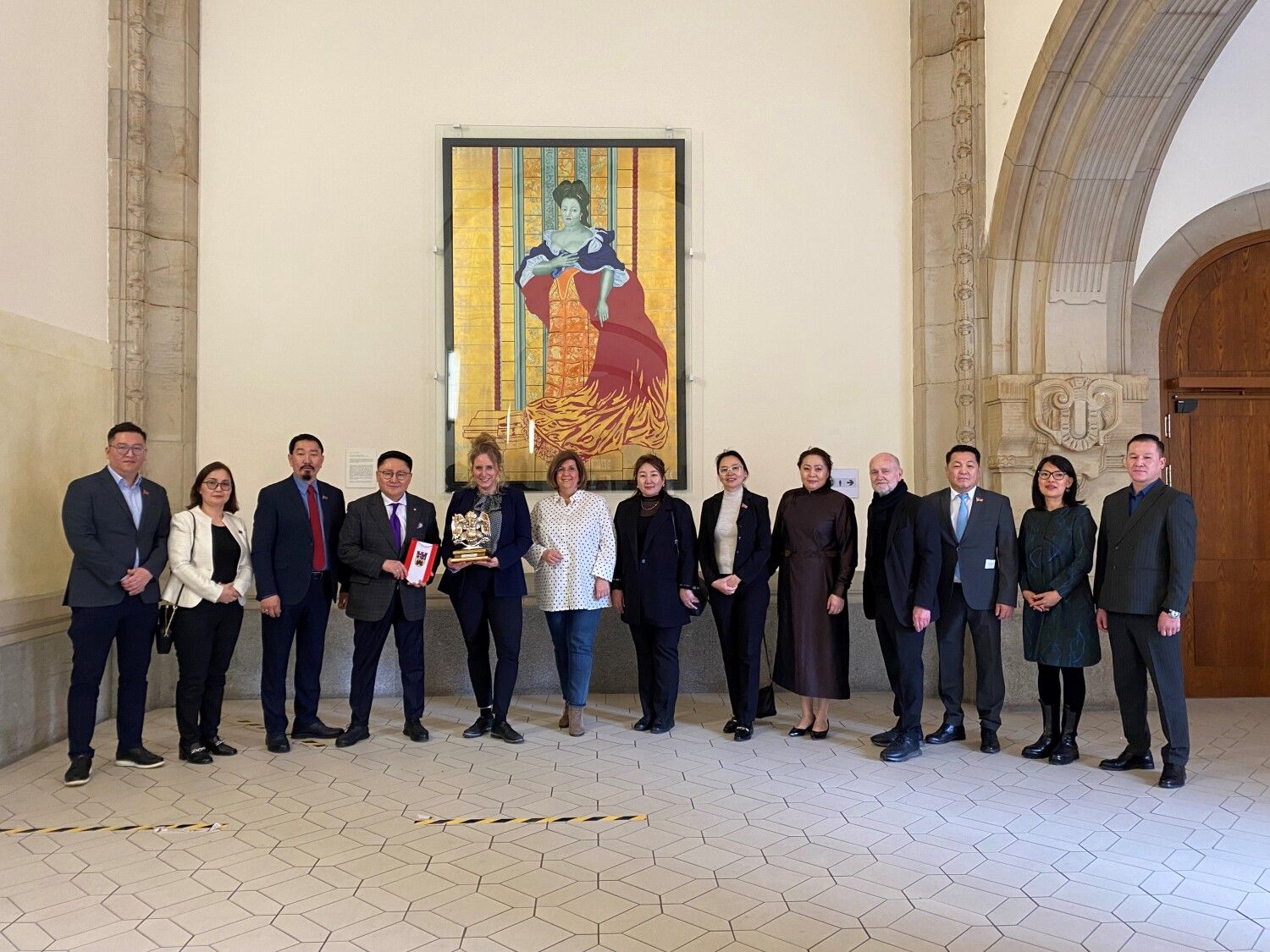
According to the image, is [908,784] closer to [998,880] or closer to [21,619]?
[998,880]

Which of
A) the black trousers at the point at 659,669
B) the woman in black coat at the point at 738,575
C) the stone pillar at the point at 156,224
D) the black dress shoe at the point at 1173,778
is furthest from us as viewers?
the stone pillar at the point at 156,224

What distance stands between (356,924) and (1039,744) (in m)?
3.32

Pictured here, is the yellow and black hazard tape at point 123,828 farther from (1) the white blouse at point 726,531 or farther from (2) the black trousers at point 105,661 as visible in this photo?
(1) the white blouse at point 726,531

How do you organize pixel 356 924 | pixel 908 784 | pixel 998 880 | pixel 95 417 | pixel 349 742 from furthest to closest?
1. pixel 95 417
2. pixel 349 742
3. pixel 908 784
4. pixel 998 880
5. pixel 356 924

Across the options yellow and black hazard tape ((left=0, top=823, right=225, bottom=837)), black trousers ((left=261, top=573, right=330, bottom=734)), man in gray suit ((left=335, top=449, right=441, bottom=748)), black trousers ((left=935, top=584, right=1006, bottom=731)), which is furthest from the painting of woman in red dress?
yellow and black hazard tape ((left=0, top=823, right=225, bottom=837))

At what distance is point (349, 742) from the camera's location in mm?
4801

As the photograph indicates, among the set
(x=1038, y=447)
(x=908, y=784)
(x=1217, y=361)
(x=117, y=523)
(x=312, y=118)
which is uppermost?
(x=312, y=118)

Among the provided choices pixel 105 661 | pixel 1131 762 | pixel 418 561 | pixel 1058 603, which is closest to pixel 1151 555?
pixel 1058 603

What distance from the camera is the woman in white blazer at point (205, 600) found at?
4504 millimetres

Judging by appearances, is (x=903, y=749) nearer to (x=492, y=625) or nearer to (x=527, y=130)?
(x=492, y=625)

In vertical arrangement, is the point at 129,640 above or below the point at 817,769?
above

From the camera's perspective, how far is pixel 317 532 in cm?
493

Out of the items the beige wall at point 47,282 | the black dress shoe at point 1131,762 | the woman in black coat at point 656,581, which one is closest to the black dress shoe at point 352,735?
the woman in black coat at point 656,581

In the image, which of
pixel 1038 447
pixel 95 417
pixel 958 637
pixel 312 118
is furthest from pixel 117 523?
pixel 1038 447
